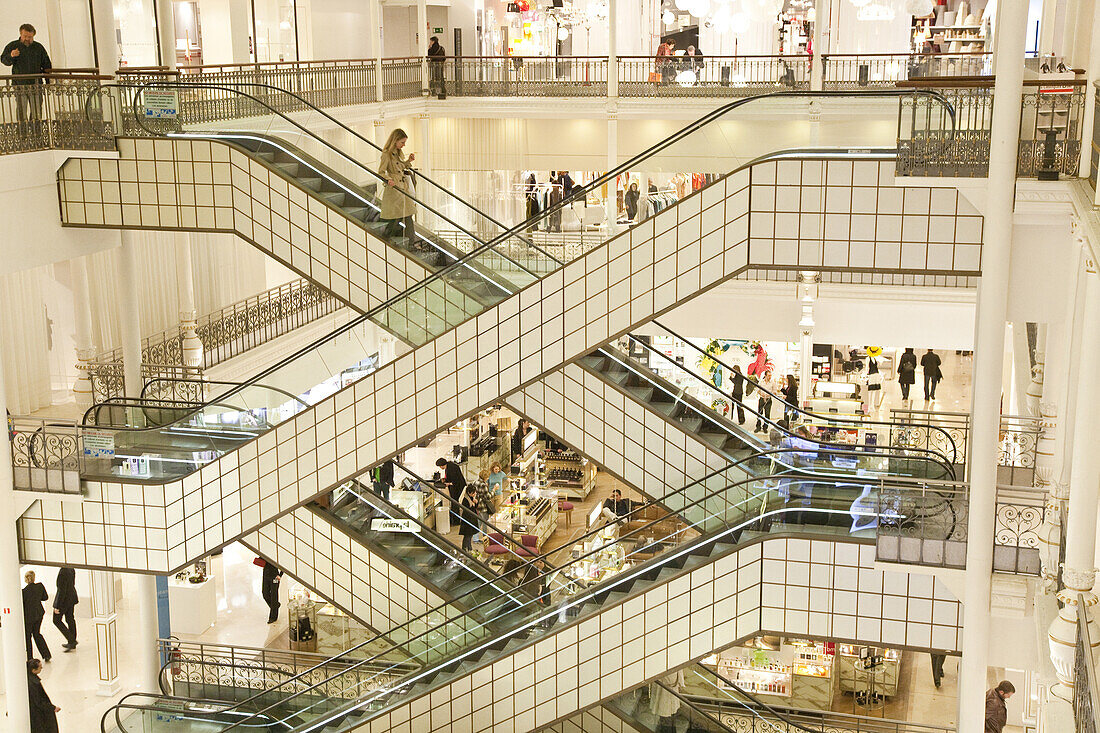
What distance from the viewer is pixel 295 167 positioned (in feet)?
36.4

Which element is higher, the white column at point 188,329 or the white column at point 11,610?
the white column at point 188,329

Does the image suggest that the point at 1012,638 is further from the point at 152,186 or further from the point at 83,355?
the point at 83,355

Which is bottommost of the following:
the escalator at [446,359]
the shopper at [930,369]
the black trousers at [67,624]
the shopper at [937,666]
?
the shopper at [937,666]

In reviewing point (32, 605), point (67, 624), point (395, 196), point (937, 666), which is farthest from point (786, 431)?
point (67, 624)

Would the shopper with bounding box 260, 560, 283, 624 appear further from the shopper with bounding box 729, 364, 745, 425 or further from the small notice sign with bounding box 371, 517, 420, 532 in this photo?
the shopper with bounding box 729, 364, 745, 425

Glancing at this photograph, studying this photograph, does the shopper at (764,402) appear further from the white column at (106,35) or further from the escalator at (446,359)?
the white column at (106,35)

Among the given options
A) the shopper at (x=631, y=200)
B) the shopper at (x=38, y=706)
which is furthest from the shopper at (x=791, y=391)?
the shopper at (x=38, y=706)

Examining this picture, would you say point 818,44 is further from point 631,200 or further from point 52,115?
point 52,115

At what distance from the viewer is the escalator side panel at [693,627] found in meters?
9.89

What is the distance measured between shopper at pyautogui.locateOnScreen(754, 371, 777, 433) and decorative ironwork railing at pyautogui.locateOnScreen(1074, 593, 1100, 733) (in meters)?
4.69

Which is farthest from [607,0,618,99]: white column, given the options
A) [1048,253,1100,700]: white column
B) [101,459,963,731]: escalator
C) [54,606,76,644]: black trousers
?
[1048,253,1100,700]: white column

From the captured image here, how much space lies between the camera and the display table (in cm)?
1591

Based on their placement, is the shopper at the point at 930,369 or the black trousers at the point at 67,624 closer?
the black trousers at the point at 67,624

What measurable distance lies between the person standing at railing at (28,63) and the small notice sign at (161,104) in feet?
3.01
